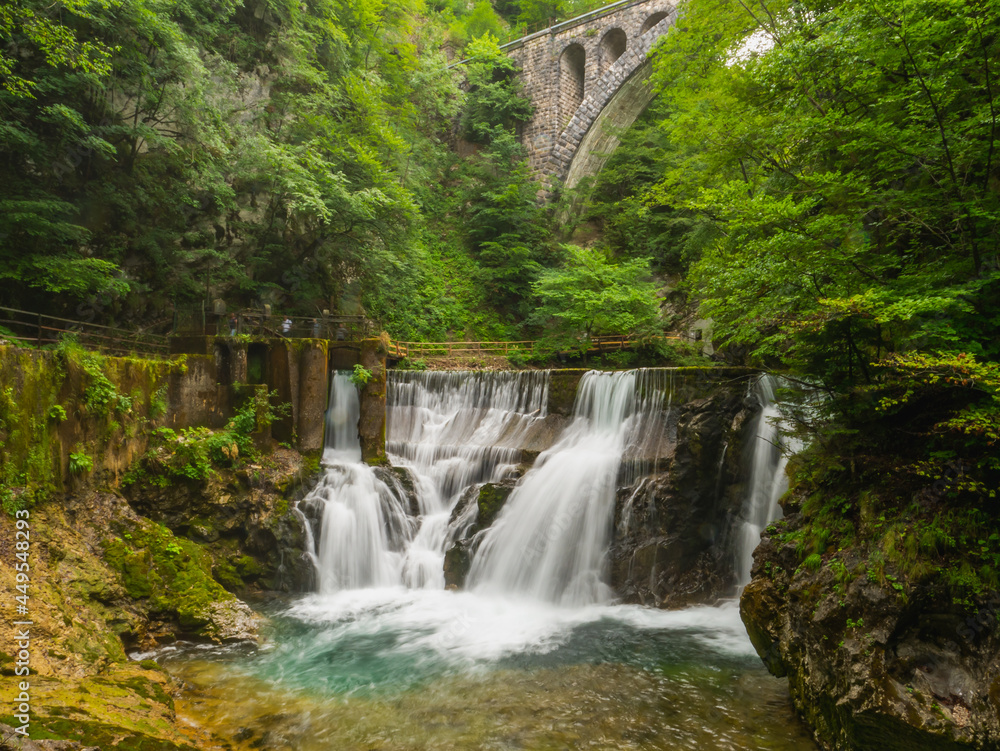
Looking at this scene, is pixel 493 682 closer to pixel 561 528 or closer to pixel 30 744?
pixel 561 528

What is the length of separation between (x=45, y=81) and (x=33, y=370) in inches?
263

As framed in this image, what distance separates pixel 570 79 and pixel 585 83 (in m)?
1.39

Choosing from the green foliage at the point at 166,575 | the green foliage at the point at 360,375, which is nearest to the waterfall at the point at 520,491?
the green foliage at the point at 360,375

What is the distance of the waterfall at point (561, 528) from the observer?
957cm

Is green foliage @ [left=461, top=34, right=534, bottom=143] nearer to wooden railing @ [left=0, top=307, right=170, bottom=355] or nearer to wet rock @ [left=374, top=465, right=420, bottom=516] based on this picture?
wooden railing @ [left=0, top=307, right=170, bottom=355]

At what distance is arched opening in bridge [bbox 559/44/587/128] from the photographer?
89.9ft

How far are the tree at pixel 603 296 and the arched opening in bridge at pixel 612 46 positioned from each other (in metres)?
14.3

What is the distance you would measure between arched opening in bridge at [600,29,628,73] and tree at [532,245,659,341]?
1429cm

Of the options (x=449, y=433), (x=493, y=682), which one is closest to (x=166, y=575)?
(x=493, y=682)

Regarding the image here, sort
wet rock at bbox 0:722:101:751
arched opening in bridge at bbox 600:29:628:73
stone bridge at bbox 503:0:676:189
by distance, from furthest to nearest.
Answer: arched opening in bridge at bbox 600:29:628:73, stone bridge at bbox 503:0:676:189, wet rock at bbox 0:722:101:751

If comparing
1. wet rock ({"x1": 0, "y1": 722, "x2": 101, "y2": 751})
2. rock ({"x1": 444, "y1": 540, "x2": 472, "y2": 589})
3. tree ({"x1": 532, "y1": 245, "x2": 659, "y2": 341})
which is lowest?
rock ({"x1": 444, "y1": 540, "x2": 472, "y2": 589})

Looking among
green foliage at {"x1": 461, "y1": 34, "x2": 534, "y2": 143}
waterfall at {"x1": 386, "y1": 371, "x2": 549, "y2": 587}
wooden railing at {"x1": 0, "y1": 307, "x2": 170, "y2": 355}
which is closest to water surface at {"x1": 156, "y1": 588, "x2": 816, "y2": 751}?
waterfall at {"x1": 386, "y1": 371, "x2": 549, "y2": 587}

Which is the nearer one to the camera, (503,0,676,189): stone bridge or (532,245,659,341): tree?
(532,245,659,341): tree

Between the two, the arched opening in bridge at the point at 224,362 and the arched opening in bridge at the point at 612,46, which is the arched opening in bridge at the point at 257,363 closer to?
the arched opening in bridge at the point at 224,362
